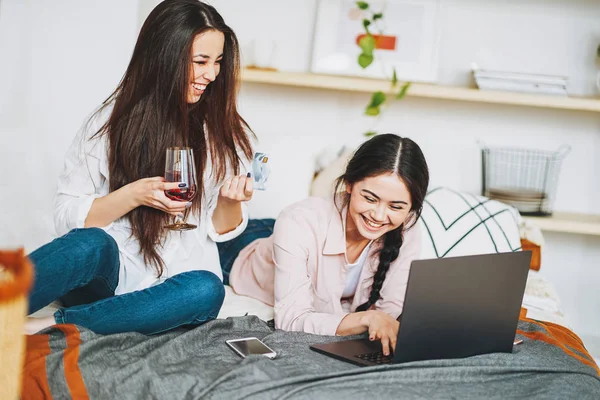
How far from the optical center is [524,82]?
2889 millimetres

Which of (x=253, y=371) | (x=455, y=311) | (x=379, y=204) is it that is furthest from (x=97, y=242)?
(x=455, y=311)

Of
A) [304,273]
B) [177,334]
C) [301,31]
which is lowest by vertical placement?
[177,334]

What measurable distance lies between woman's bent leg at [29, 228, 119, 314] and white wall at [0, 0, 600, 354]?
0.96 meters

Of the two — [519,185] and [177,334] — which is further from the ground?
[519,185]

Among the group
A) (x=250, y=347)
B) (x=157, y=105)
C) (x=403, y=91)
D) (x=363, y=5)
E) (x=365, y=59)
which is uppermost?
(x=363, y=5)

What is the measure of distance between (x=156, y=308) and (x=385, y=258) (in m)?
0.62

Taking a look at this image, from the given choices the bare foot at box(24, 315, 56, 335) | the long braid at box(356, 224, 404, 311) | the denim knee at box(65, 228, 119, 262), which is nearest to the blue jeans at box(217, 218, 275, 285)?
the long braid at box(356, 224, 404, 311)

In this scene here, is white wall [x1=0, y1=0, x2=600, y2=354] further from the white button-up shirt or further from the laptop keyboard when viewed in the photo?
the laptop keyboard

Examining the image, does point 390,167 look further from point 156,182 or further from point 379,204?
point 156,182

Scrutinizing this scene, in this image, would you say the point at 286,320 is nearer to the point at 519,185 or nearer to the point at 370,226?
the point at 370,226

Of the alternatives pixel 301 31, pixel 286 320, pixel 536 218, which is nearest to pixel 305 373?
pixel 286 320

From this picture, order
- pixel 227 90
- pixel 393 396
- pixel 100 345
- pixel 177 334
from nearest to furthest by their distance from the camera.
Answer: pixel 393 396 < pixel 100 345 < pixel 177 334 < pixel 227 90

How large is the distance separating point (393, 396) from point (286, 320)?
1.62 feet

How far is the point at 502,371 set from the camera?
5.25ft
